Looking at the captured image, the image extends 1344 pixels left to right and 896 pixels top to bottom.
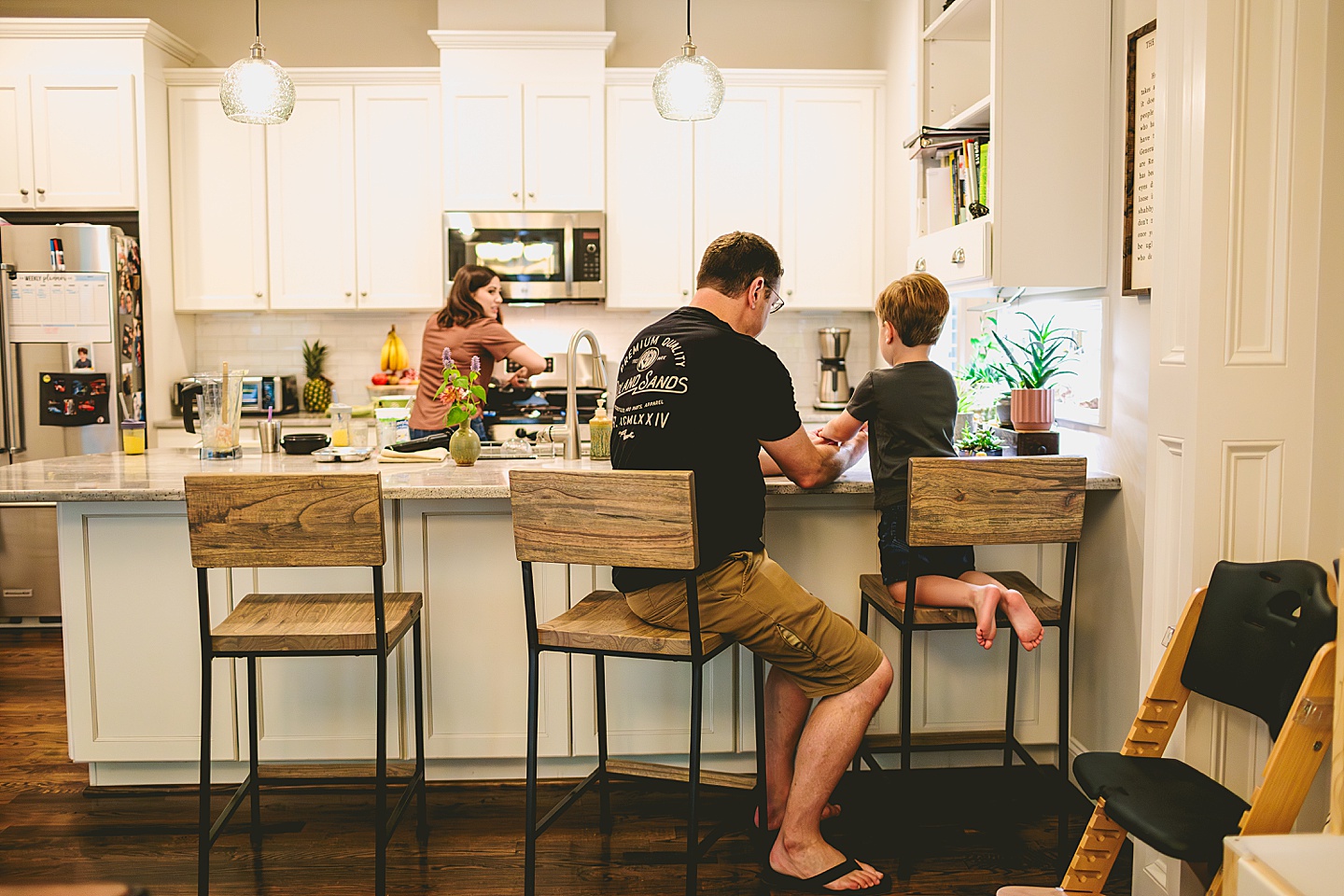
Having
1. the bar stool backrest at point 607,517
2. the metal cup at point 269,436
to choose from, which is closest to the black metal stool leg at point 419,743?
the bar stool backrest at point 607,517

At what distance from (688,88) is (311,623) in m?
1.92

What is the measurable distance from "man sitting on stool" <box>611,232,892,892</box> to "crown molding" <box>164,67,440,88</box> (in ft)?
10.0

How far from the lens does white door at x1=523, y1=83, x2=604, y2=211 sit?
189 inches

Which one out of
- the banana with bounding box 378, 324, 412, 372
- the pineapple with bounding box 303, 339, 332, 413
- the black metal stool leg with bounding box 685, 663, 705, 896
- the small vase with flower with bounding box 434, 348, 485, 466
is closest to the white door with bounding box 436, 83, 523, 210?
the banana with bounding box 378, 324, 412, 372

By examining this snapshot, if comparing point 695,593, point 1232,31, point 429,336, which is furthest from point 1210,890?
point 429,336

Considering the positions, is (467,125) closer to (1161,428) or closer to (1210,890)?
(1161,428)

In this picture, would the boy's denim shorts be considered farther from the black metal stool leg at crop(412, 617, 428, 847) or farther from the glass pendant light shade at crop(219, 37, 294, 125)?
the glass pendant light shade at crop(219, 37, 294, 125)

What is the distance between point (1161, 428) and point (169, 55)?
15.5 feet

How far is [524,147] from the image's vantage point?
15.8 ft

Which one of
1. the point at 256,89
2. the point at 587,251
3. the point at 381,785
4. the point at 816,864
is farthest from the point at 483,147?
the point at 816,864

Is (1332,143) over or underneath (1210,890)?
over

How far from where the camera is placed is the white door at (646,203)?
4.88m

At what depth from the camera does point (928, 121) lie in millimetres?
3375

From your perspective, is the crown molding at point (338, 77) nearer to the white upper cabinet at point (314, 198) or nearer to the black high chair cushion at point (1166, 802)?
the white upper cabinet at point (314, 198)
